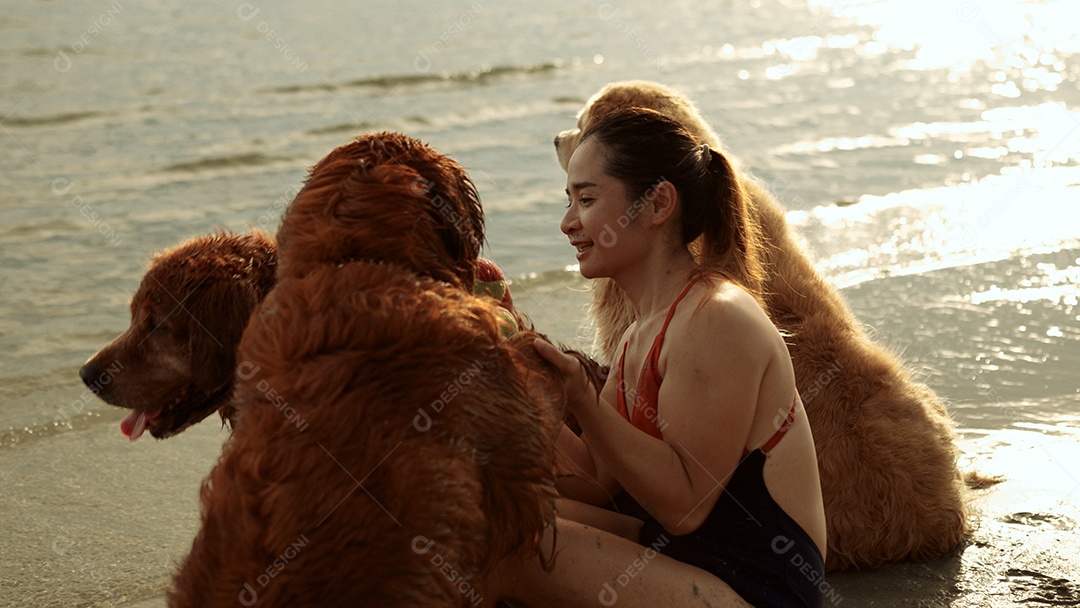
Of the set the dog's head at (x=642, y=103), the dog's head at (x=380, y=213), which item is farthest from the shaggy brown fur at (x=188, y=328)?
the dog's head at (x=642, y=103)

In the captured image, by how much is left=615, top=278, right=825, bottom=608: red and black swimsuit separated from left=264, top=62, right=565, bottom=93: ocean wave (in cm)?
1226

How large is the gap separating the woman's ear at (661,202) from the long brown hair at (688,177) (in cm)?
2

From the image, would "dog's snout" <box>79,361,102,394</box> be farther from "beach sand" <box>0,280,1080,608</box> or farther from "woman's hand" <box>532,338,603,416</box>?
"woman's hand" <box>532,338,603,416</box>

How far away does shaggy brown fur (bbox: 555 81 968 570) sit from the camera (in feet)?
13.3

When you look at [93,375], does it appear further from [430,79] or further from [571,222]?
[430,79]

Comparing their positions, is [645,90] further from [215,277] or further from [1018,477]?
[215,277]

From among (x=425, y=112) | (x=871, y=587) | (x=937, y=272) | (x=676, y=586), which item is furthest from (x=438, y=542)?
(x=425, y=112)

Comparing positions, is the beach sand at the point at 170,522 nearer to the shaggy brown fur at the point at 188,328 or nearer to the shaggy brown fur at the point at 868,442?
the shaggy brown fur at the point at 868,442

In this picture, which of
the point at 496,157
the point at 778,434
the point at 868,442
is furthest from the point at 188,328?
the point at 496,157

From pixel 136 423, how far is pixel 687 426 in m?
1.66

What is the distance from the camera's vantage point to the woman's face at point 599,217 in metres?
3.41

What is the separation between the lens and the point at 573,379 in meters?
2.83

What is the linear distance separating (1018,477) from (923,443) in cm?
94

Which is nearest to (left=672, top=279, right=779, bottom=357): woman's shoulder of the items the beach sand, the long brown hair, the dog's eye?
the long brown hair
